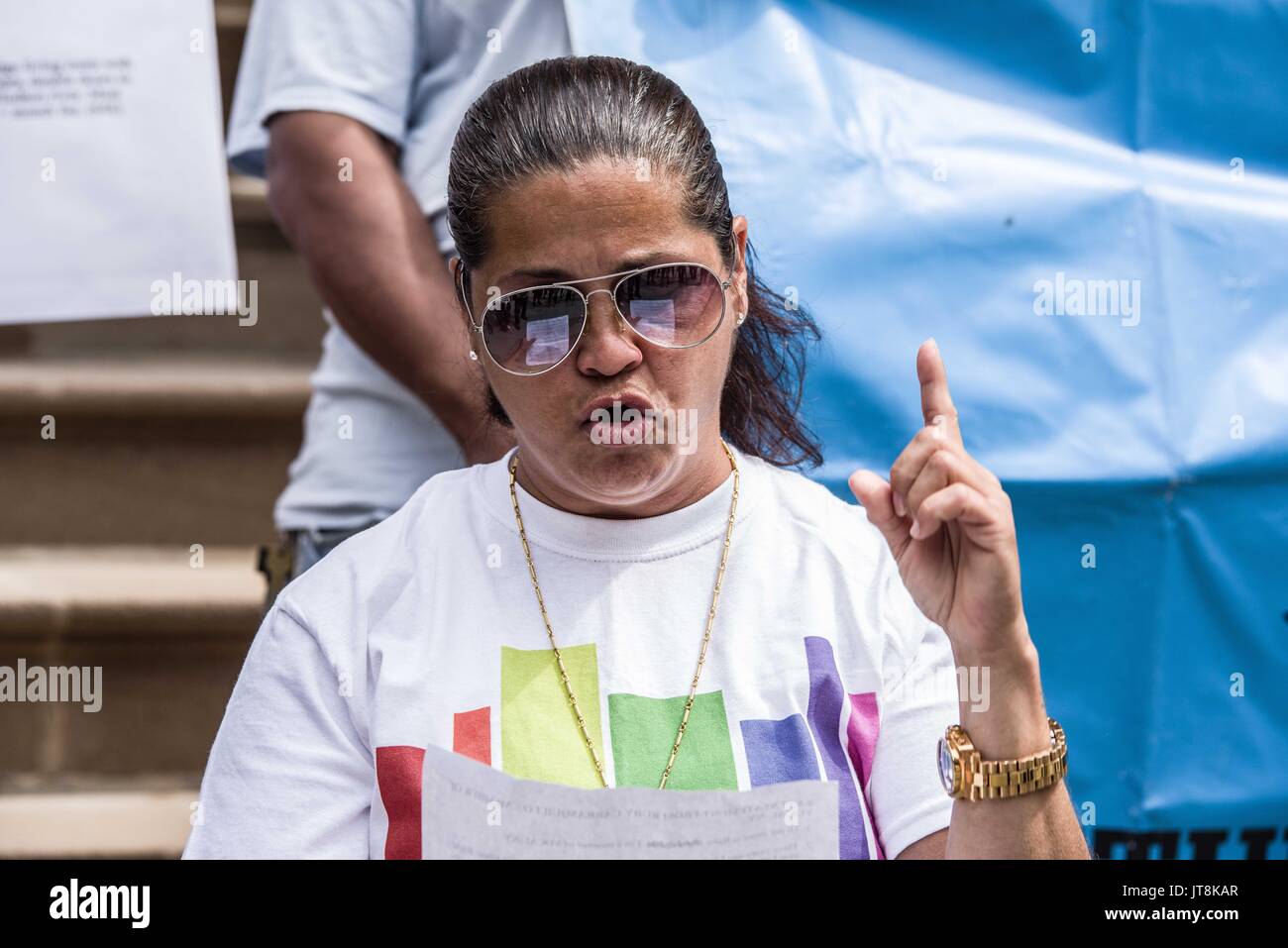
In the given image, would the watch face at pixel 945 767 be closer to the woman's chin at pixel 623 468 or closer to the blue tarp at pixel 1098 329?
the woman's chin at pixel 623 468

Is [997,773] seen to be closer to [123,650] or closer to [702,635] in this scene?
[702,635]

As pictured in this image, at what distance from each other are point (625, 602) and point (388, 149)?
840mm

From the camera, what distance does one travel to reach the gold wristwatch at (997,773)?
133 cm

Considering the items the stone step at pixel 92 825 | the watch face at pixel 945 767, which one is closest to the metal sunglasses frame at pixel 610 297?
the watch face at pixel 945 767

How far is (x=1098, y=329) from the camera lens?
198 cm

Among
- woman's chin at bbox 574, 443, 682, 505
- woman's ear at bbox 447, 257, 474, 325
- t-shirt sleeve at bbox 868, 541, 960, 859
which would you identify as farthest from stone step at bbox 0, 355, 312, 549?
t-shirt sleeve at bbox 868, 541, 960, 859

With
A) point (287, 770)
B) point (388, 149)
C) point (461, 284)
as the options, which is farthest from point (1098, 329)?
point (287, 770)

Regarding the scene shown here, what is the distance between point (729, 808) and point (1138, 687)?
3.21 ft

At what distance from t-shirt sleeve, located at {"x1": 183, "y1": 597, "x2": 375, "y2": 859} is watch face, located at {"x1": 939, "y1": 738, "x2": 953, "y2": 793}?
0.63 metres

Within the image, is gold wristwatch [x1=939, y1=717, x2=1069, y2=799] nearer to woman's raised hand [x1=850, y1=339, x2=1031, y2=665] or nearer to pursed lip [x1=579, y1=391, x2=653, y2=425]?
woman's raised hand [x1=850, y1=339, x2=1031, y2=665]
